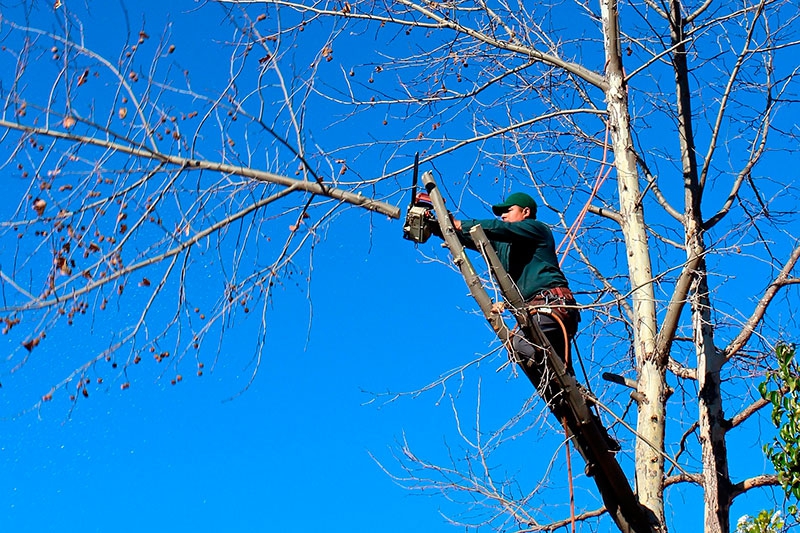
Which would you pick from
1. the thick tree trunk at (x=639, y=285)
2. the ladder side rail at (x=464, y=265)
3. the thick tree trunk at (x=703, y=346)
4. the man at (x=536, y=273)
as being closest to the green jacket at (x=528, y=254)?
the man at (x=536, y=273)

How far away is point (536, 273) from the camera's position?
6.38 meters

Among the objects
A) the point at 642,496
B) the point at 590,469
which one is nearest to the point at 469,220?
the point at 590,469

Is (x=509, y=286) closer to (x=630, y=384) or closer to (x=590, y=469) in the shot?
(x=590, y=469)

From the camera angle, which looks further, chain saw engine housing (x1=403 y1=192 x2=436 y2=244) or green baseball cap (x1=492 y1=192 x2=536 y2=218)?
green baseball cap (x1=492 y1=192 x2=536 y2=218)

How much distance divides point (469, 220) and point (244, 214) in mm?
1346

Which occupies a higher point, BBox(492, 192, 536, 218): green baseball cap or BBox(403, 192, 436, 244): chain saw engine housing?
BBox(492, 192, 536, 218): green baseball cap

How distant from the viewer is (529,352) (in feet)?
19.7

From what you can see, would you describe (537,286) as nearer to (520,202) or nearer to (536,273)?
(536,273)

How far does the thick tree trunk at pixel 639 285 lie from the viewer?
7008 millimetres

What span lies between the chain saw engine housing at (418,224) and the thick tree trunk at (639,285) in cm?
173

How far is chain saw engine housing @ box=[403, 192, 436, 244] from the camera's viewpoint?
5.96m

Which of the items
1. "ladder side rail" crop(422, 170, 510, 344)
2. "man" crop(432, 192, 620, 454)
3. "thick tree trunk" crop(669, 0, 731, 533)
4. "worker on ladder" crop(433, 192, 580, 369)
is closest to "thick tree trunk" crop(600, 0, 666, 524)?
"thick tree trunk" crop(669, 0, 731, 533)

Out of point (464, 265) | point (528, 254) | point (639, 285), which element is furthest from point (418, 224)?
point (639, 285)

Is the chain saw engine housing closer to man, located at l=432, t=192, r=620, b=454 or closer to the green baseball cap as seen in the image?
man, located at l=432, t=192, r=620, b=454
